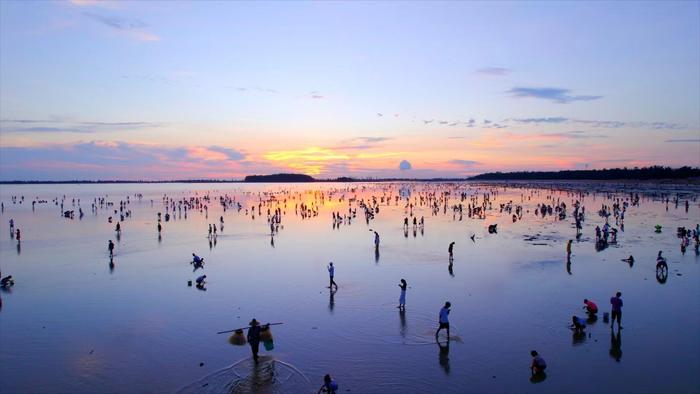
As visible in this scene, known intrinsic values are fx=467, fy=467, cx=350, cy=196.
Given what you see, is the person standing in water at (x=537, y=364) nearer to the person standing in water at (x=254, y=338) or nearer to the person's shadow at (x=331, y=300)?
the person standing in water at (x=254, y=338)

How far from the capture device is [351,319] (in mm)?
18547

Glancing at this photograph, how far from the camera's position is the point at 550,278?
2523cm

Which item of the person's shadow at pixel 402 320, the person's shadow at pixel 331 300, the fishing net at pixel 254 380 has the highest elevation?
the person's shadow at pixel 402 320

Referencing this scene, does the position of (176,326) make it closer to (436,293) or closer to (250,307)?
(250,307)

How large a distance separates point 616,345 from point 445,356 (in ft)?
19.1

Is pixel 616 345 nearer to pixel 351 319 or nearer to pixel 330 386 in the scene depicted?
pixel 351 319

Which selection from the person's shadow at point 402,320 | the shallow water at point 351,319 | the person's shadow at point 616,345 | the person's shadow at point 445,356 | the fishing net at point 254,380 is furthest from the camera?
the person's shadow at point 402,320

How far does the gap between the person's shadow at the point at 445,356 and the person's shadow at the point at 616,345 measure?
5.06 metres

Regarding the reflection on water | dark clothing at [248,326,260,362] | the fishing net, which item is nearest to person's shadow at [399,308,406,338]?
the reflection on water

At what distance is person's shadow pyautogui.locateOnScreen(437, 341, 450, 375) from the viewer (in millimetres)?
13789

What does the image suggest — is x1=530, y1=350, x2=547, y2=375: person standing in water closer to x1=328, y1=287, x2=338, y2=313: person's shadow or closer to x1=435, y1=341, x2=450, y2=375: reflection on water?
x1=435, y1=341, x2=450, y2=375: reflection on water

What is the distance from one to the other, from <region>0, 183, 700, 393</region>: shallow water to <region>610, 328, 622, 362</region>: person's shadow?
16 centimetres

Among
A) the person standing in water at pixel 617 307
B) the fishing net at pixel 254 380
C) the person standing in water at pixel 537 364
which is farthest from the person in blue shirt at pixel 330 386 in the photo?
the person standing in water at pixel 617 307

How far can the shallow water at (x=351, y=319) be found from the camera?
13.4 meters
